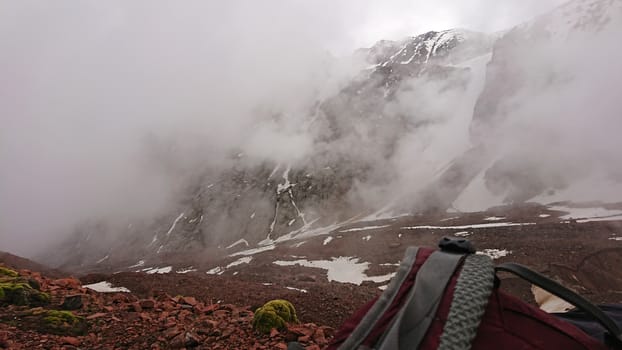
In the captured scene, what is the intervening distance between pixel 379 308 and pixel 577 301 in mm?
843

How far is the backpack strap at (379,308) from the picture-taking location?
163cm

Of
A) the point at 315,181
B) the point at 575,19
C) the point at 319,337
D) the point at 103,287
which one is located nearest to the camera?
the point at 319,337

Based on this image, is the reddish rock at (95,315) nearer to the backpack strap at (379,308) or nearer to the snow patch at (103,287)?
the backpack strap at (379,308)

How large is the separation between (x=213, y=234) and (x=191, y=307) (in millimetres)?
123314

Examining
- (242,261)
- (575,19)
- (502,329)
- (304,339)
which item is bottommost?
(242,261)

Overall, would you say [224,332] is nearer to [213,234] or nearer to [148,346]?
[148,346]

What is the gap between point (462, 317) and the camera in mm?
1549

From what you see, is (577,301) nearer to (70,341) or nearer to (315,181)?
(70,341)

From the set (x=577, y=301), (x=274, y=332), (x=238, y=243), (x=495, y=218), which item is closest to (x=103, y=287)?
(x=274, y=332)

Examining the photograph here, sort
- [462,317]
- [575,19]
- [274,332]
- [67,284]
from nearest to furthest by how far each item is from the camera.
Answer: [462,317]
[274,332]
[67,284]
[575,19]

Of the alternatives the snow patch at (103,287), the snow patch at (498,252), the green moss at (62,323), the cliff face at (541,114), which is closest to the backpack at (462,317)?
the green moss at (62,323)

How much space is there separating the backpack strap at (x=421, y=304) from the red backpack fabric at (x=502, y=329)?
2 cm

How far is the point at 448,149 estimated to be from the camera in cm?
13850

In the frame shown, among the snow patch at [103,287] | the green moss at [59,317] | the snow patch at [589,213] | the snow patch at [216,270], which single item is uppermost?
the green moss at [59,317]
